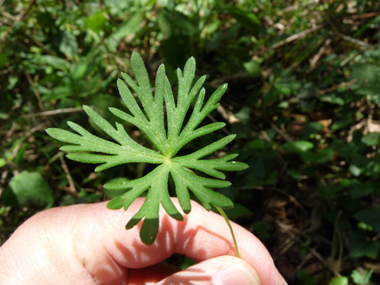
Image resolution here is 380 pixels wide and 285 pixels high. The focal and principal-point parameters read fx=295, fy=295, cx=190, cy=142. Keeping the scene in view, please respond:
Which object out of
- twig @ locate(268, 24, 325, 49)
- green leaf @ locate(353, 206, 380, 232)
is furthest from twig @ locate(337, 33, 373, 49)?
green leaf @ locate(353, 206, 380, 232)

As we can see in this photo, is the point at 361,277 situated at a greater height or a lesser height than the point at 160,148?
lesser

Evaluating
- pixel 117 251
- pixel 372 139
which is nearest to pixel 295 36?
pixel 372 139

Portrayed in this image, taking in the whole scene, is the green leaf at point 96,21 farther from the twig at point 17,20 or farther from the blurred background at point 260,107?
the twig at point 17,20

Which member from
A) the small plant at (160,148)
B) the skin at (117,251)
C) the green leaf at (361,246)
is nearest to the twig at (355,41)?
the green leaf at (361,246)

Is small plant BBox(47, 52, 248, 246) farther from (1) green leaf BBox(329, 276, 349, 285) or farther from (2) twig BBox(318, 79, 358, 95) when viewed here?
(2) twig BBox(318, 79, 358, 95)

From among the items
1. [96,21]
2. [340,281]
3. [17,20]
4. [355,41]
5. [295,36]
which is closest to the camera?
[340,281]

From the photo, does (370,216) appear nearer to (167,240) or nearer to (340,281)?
(340,281)
